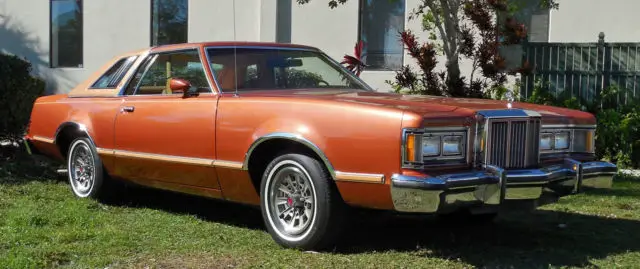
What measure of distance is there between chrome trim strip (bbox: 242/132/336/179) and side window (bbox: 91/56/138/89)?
6.77 feet

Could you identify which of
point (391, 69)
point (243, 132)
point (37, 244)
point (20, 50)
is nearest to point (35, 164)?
point (37, 244)

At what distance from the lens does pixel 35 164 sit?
8.98 meters

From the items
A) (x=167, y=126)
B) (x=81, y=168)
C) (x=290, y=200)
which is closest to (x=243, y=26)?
(x=81, y=168)

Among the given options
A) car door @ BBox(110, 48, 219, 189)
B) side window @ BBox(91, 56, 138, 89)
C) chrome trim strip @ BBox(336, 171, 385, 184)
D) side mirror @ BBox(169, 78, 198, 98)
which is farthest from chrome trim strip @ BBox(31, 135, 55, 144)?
chrome trim strip @ BBox(336, 171, 385, 184)

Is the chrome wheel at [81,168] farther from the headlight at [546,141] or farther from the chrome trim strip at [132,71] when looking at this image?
the headlight at [546,141]

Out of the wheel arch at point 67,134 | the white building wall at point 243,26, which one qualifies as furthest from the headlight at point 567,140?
the white building wall at point 243,26

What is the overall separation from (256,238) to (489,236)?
1.65 metres

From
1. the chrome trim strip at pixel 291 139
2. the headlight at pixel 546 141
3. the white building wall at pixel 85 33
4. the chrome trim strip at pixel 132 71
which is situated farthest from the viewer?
the white building wall at pixel 85 33

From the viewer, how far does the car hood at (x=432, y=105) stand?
179 inches

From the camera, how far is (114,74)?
22.5 feet

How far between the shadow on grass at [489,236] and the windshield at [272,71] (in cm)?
107

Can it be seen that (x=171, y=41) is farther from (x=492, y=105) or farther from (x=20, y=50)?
(x=492, y=105)

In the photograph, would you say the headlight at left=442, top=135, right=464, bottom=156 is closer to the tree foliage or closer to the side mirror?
the side mirror

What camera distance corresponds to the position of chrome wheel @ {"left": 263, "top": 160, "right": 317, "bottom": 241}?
191 inches
